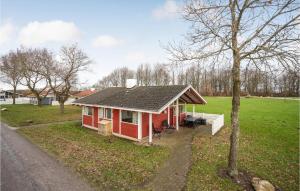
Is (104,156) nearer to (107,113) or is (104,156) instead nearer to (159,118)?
(107,113)

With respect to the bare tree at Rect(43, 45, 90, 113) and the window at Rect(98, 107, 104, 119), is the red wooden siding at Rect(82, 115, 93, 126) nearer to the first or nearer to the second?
the window at Rect(98, 107, 104, 119)

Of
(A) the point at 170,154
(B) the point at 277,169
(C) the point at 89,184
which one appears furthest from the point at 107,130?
(B) the point at 277,169

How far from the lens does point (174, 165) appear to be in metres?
10.4

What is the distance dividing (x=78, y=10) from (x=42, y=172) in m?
11.0

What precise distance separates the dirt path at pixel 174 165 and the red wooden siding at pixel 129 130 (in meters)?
1.58

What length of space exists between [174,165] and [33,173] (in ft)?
21.2

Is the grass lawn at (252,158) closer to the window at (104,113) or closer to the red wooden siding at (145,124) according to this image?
the red wooden siding at (145,124)

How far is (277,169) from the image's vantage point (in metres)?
10.1

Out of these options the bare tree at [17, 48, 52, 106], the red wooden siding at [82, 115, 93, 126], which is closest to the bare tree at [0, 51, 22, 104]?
the bare tree at [17, 48, 52, 106]

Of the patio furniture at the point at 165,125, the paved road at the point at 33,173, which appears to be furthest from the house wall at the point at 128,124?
the paved road at the point at 33,173

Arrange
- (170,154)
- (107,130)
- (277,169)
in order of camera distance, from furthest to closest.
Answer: (107,130), (170,154), (277,169)

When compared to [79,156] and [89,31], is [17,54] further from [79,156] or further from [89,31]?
[79,156]

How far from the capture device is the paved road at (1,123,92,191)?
795 centimetres

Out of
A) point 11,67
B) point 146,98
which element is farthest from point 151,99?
point 11,67
